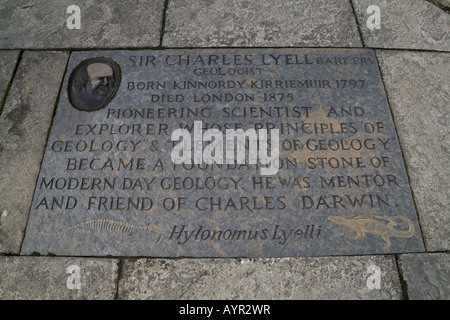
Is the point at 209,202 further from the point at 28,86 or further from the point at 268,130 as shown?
the point at 28,86

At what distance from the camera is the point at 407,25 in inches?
114

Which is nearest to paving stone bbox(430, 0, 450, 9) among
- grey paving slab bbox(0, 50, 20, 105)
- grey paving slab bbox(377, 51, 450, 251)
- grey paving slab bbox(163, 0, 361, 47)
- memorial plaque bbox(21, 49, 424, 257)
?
grey paving slab bbox(377, 51, 450, 251)

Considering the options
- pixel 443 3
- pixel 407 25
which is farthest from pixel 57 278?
pixel 443 3

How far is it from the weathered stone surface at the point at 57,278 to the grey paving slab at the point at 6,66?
142 cm

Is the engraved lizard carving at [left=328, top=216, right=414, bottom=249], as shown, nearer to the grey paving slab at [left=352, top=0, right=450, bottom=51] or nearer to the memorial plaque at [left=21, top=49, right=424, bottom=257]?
the memorial plaque at [left=21, top=49, right=424, bottom=257]

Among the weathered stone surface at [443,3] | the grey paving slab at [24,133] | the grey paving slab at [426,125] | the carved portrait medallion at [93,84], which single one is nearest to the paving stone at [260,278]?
the grey paving slab at [426,125]

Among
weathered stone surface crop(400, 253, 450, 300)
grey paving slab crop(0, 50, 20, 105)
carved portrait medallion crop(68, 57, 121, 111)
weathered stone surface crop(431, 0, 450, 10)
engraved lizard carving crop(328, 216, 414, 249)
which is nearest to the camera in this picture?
weathered stone surface crop(400, 253, 450, 300)

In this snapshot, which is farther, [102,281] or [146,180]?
[146,180]

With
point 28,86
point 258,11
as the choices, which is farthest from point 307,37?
point 28,86

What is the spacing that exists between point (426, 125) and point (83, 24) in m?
3.11

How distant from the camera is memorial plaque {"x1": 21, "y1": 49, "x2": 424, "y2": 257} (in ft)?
6.91

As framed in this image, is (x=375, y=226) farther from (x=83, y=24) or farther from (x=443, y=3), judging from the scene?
(x=83, y=24)
